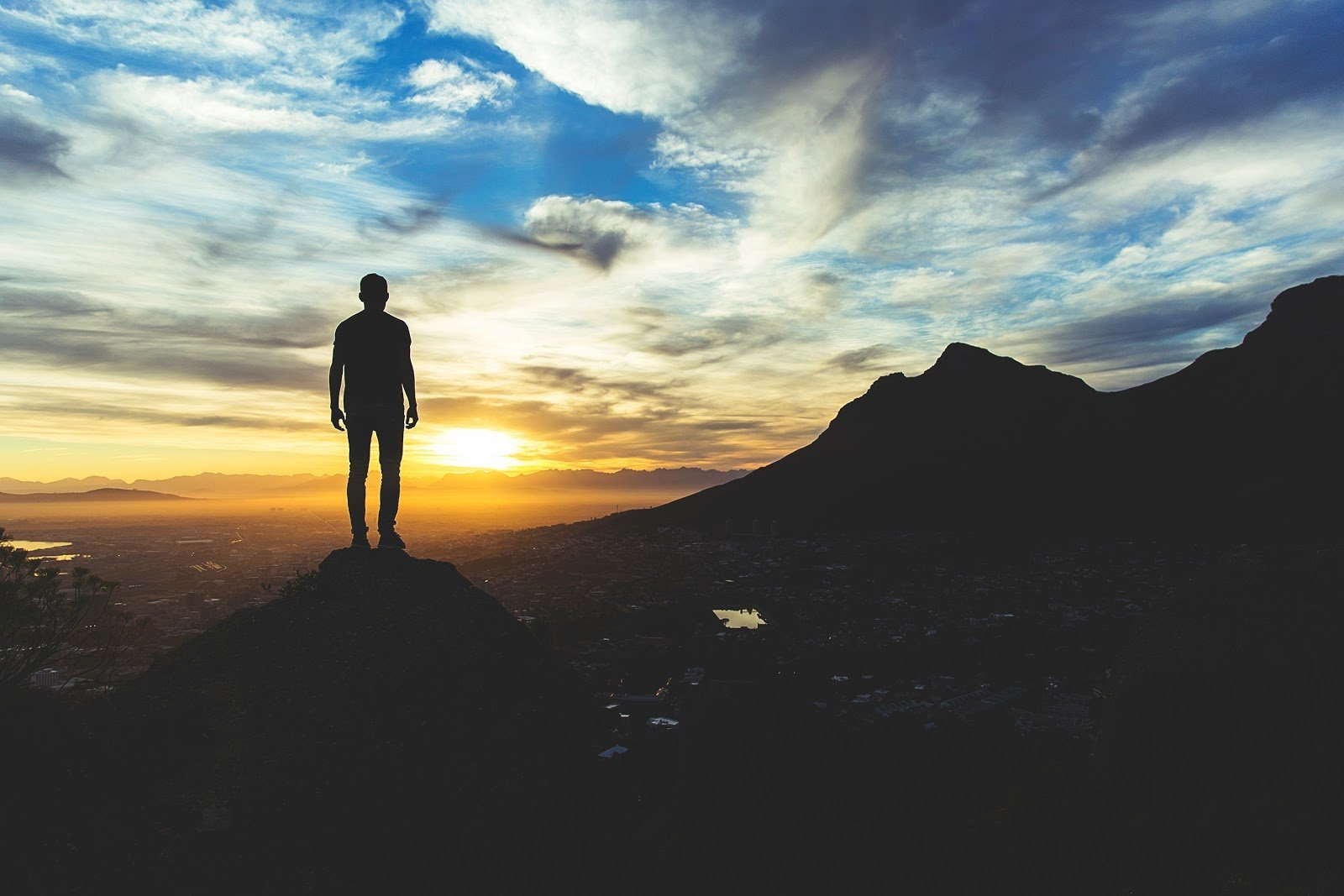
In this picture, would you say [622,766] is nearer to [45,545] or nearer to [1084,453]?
[1084,453]

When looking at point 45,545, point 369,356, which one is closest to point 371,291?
point 369,356

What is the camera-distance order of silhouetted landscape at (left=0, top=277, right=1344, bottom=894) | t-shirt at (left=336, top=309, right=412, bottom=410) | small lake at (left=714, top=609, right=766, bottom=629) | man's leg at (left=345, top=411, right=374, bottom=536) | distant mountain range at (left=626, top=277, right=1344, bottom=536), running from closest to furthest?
silhouetted landscape at (left=0, top=277, right=1344, bottom=894)
t-shirt at (left=336, top=309, right=412, bottom=410)
man's leg at (left=345, top=411, right=374, bottom=536)
small lake at (left=714, top=609, right=766, bottom=629)
distant mountain range at (left=626, top=277, right=1344, bottom=536)

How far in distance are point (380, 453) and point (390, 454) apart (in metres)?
0.18

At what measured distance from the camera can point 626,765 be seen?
31.7ft

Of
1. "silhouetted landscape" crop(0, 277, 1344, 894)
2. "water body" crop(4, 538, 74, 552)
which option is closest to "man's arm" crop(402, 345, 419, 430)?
"silhouetted landscape" crop(0, 277, 1344, 894)

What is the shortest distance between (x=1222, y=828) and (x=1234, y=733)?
170cm

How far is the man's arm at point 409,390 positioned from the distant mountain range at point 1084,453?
53949 mm

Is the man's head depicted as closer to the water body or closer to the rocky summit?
the rocky summit

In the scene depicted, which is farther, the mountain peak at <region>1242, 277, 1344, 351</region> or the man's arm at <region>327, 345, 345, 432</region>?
the mountain peak at <region>1242, 277, 1344, 351</region>

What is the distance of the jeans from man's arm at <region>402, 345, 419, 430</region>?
9 cm

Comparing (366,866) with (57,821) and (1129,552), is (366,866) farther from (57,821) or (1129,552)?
(1129,552)

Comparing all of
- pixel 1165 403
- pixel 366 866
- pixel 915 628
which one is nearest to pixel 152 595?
pixel 915 628

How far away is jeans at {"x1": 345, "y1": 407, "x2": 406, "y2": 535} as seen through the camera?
9172mm

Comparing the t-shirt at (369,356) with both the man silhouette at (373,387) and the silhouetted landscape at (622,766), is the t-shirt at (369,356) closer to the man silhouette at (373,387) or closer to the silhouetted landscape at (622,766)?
the man silhouette at (373,387)
